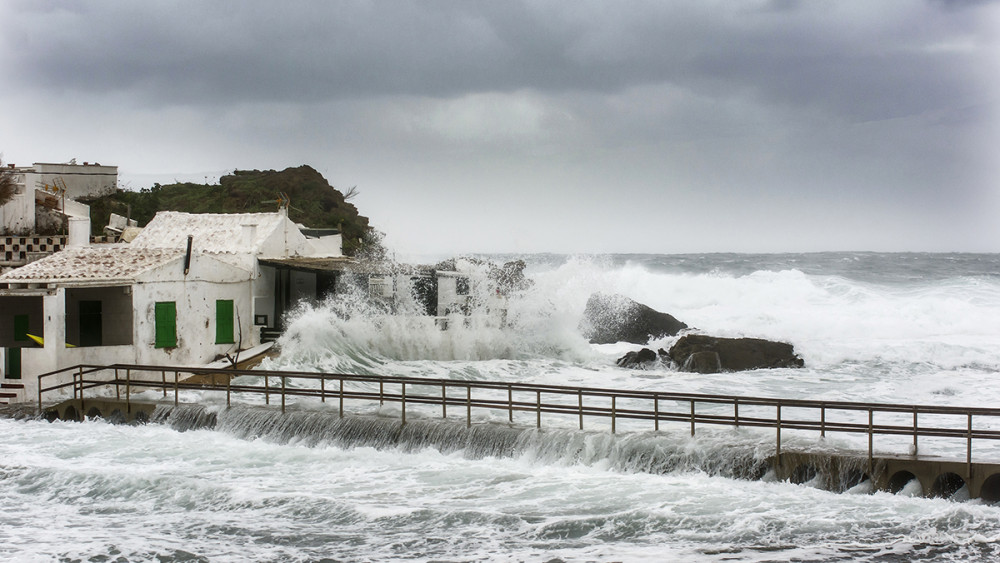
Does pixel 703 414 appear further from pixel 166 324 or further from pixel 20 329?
pixel 20 329

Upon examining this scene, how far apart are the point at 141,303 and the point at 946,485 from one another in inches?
711

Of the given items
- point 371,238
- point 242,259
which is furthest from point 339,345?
point 371,238

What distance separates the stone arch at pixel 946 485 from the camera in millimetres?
12750

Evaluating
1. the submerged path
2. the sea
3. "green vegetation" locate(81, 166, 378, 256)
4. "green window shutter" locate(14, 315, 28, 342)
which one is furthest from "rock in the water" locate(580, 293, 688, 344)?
"green window shutter" locate(14, 315, 28, 342)

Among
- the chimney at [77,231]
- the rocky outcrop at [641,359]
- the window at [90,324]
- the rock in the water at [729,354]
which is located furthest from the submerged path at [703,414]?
the chimney at [77,231]

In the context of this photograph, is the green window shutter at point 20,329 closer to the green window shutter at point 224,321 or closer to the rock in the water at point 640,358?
the green window shutter at point 224,321

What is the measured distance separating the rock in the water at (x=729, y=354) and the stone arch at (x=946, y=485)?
618 inches

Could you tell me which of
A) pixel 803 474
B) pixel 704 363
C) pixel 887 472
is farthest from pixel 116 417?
pixel 704 363

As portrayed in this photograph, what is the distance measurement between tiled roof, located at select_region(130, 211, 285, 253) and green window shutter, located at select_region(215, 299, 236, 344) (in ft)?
12.1

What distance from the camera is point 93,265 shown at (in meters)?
22.2

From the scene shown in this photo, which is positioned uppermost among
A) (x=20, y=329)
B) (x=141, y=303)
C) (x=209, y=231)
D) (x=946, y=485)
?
(x=209, y=231)

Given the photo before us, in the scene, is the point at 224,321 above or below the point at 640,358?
above

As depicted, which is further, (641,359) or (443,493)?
(641,359)

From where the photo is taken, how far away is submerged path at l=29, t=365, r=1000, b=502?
504 inches
